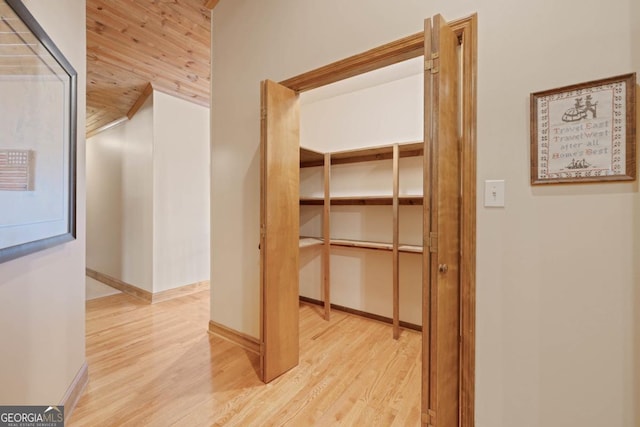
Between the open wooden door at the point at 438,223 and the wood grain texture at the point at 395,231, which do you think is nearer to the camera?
the open wooden door at the point at 438,223

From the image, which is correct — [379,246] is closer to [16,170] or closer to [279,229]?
[279,229]

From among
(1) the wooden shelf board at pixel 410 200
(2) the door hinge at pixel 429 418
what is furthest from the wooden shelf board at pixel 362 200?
(2) the door hinge at pixel 429 418

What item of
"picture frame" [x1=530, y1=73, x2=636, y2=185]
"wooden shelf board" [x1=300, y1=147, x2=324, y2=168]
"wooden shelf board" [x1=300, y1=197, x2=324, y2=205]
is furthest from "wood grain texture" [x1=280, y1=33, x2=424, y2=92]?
"wooden shelf board" [x1=300, y1=197, x2=324, y2=205]

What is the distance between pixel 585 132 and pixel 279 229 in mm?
1618

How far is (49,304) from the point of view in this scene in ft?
4.45

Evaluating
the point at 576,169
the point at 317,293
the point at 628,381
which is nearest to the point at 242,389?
the point at 317,293

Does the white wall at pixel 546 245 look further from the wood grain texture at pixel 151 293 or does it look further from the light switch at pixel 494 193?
the wood grain texture at pixel 151 293

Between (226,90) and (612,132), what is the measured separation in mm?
2491

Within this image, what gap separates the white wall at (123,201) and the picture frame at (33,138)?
6.97 ft

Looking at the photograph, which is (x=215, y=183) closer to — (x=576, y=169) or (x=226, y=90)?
(x=226, y=90)

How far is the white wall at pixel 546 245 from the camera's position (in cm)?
104

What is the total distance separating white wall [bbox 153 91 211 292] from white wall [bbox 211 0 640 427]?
2.92 meters

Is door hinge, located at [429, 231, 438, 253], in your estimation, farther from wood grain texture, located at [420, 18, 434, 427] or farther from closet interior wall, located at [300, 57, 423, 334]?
closet interior wall, located at [300, 57, 423, 334]

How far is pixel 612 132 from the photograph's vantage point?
3.42 feet
